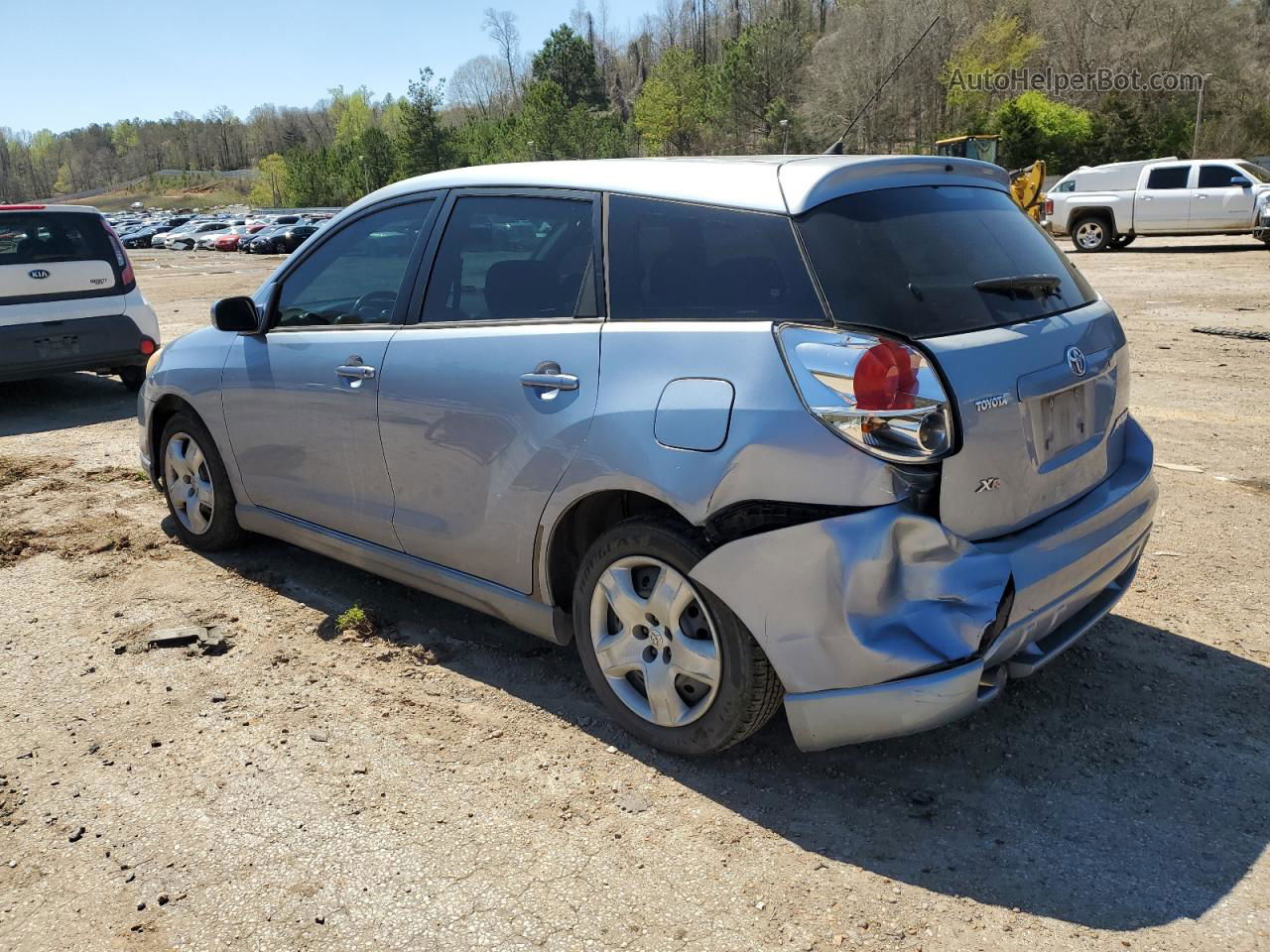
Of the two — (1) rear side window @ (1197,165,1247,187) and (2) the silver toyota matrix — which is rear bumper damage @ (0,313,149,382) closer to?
(2) the silver toyota matrix

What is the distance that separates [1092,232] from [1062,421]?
2375cm

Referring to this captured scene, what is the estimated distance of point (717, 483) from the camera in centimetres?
280

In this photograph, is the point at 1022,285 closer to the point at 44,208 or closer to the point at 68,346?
the point at 68,346

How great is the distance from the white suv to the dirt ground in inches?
198

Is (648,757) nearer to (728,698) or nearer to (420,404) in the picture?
(728,698)

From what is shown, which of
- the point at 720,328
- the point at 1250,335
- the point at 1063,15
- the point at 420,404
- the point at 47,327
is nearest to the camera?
the point at 720,328

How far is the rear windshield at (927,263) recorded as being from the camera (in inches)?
109

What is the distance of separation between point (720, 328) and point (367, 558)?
201cm

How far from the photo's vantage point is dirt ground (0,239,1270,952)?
8.26 ft

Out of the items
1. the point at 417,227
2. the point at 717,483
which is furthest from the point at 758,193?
the point at 417,227

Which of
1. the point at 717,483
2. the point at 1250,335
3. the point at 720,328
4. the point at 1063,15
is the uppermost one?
the point at 1063,15

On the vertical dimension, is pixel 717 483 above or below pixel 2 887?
above

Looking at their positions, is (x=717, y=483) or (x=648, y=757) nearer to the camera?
(x=717, y=483)

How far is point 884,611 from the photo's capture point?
265cm
